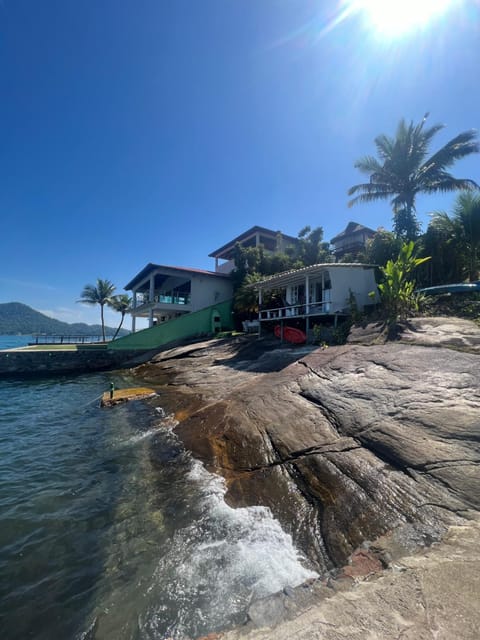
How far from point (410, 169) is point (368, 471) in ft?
84.7

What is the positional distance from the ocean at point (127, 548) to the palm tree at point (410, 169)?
2265cm

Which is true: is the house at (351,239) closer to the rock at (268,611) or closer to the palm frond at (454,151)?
the palm frond at (454,151)

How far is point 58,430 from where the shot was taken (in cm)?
871

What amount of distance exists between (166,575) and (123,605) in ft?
1.73

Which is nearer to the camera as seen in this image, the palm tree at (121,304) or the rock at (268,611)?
the rock at (268,611)

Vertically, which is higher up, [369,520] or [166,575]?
[369,520]

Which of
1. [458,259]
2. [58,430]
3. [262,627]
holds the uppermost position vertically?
[458,259]

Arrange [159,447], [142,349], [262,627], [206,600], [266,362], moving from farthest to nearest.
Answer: [142,349], [266,362], [159,447], [206,600], [262,627]

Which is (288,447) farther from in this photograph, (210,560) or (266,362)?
(266,362)

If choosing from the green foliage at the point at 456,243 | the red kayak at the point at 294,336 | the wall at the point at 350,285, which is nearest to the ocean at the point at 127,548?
the red kayak at the point at 294,336

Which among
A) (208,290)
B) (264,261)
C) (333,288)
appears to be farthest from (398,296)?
(208,290)

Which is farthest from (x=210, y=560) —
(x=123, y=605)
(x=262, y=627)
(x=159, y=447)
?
(x=159, y=447)

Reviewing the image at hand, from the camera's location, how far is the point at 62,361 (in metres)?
22.1

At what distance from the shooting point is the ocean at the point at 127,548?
9.56ft
